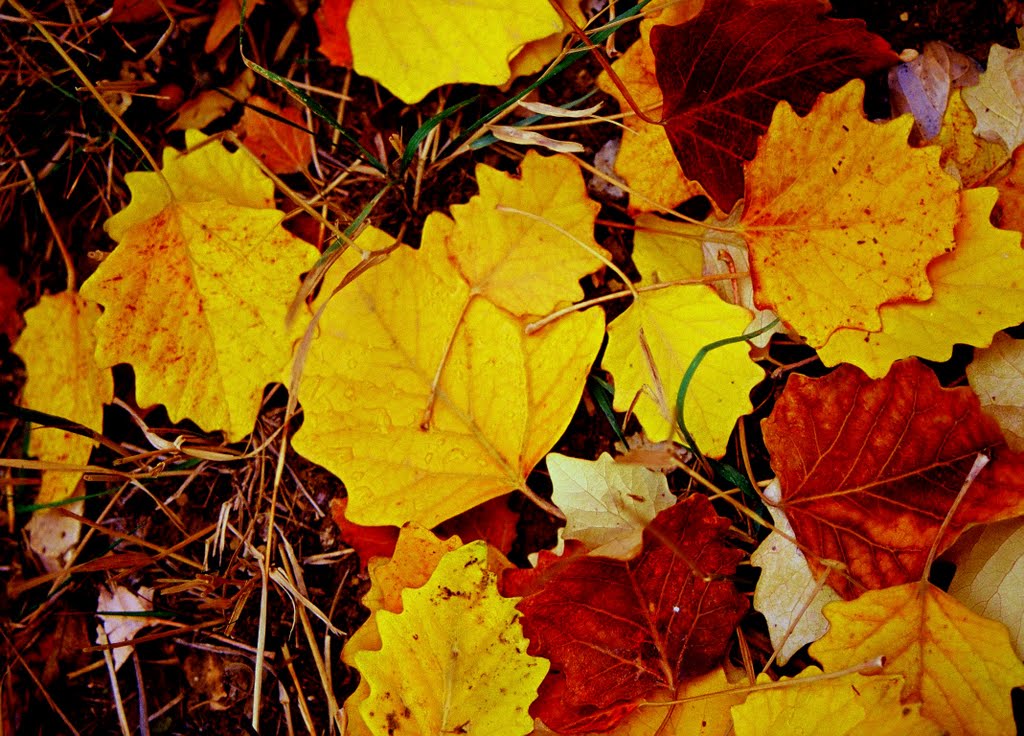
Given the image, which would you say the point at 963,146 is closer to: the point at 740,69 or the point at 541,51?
the point at 740,69

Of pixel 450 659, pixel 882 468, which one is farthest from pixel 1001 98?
pixel 450 659

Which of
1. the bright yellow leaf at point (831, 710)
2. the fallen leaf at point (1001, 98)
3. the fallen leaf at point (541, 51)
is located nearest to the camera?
the bright yellow leaf at point (831, 710)

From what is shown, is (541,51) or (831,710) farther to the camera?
(541,51)

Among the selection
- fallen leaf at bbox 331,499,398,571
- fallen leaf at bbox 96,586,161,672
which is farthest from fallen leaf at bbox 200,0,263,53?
fallen leaf at bbox 96,586,161,672

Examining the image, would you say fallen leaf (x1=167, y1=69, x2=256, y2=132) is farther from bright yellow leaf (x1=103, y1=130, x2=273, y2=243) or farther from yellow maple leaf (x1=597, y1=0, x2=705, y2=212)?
yellow maple leaf (x1=597, y1=0, x2=705, y2=212)

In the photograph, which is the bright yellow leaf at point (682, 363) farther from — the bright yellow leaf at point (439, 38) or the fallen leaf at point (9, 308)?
the fallen leaf at point (9, 308)

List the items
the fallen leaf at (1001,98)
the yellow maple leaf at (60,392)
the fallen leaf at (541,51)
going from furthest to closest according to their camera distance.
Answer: the yellow maple leaf at (60,392) < the fallen leaf at (541,51) < the fallen leaf at (1001,98)

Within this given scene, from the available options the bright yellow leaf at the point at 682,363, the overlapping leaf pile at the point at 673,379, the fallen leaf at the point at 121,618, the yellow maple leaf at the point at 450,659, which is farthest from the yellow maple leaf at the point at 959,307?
the fallen leaf at the point at 121,618
